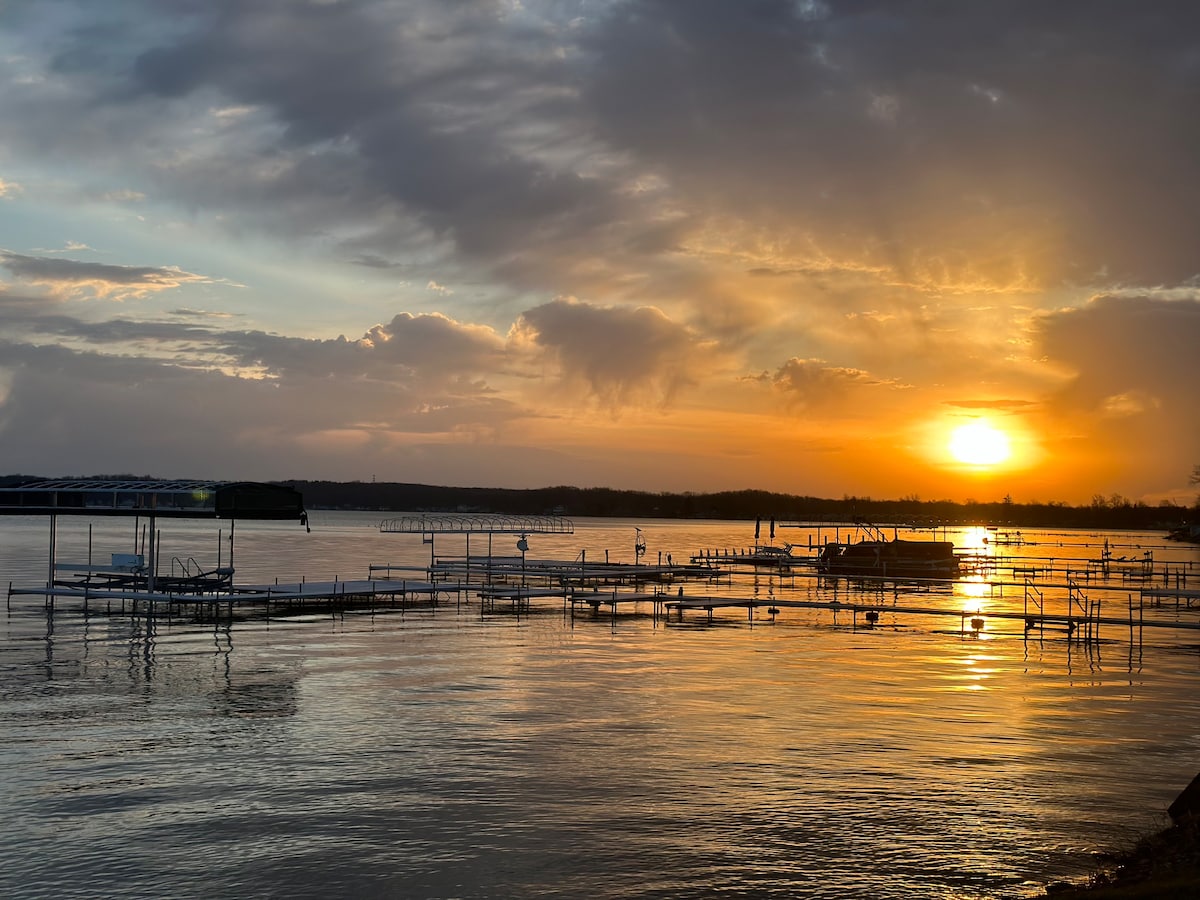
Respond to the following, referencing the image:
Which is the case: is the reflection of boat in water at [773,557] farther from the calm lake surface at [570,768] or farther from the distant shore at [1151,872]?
the distant shore at [1151,872]

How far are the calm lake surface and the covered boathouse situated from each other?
6.61 meters

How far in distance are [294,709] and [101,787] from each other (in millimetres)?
8084

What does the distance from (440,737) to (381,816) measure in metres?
6.13

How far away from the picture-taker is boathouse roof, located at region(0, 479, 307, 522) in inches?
1795

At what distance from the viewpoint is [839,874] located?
15703 millimetres

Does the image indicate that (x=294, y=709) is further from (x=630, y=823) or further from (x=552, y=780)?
(x=630, y=823)

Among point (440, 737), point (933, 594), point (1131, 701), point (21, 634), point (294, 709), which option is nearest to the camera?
point (440, 737)

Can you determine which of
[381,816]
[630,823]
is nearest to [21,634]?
[381,816]

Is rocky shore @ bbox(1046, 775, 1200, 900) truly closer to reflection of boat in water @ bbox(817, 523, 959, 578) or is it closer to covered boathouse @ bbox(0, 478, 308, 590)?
covered boathouse @ bbox(0, 478, 308, 590)

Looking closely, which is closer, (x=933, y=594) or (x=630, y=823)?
(x=630, y=823)

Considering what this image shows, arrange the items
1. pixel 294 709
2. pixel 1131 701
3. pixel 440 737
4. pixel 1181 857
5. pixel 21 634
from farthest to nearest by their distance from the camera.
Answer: pixel 21 634 < pixel 1131 701 < pixel 294 709 < pixel 440 737 < pixel 1181 857

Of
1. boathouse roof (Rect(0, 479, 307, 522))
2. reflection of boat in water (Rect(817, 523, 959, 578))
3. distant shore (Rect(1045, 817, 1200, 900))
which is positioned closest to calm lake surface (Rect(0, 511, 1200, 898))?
distant shore (Rect(1045, 817, 1200, 900))

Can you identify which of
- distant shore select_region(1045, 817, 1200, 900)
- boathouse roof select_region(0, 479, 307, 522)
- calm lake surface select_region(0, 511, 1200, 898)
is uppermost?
boathouse roof select_region(0, 479, 307, 522)

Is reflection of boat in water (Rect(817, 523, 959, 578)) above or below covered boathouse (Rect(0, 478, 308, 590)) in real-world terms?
below
